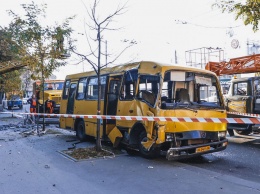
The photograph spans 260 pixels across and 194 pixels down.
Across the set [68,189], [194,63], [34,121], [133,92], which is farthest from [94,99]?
[194,63]

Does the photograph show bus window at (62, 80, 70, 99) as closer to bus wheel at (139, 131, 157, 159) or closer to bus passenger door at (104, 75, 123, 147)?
bus passenger door at (104, 75, 123, 147)

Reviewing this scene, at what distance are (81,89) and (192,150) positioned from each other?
557 centimetres

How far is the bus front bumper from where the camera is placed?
21.4 ft

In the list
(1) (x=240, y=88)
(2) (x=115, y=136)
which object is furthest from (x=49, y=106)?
(1) (x=240, y=88)

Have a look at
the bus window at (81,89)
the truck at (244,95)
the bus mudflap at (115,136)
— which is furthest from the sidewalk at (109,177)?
the truck at (244,95)

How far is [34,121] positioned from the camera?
16.5 meters

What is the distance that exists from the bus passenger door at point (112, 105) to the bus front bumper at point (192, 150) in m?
2.29

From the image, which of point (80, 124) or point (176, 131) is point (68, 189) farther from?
point (80, 124)

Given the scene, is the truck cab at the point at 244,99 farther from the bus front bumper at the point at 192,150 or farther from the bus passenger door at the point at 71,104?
the bus passenger door at the point at 71,104

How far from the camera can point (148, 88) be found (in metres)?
7.35

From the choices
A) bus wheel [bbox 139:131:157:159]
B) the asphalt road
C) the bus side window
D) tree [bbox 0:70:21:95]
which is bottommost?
the asphalt road

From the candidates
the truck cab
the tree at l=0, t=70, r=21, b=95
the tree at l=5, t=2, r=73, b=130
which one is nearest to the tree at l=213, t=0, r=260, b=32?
the truck cab

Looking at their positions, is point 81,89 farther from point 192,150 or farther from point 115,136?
point 192,150

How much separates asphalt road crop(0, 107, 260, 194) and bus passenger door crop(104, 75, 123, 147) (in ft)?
3.06
